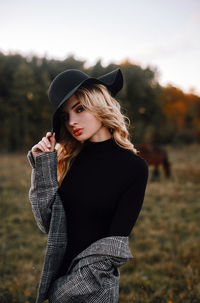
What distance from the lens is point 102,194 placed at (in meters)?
1.54

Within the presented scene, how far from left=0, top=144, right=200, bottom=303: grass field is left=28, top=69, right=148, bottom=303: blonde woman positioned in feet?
5.25

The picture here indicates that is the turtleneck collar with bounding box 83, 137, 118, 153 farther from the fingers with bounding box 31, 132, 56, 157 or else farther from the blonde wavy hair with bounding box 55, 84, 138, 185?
the fingers with bounding box 31, 132, 56, 157

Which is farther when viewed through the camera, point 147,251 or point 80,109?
point 147,251

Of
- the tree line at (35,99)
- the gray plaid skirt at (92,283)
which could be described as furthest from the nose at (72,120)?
the tree line at (35,99)

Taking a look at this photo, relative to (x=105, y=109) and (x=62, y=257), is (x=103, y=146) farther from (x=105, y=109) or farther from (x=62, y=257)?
(x=62, y=257)

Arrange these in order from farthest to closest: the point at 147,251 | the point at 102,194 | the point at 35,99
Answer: the point at 35,99 → the point at 147,251 → the point at 102,194

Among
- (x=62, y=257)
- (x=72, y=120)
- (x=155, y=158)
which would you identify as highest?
(x=72, y=120)

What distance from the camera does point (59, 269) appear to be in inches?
65.9

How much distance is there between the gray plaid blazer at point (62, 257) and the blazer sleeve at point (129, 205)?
2.0 inches

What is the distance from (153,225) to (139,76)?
1404 cm

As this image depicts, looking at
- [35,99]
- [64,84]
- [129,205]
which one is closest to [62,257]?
[129,205]

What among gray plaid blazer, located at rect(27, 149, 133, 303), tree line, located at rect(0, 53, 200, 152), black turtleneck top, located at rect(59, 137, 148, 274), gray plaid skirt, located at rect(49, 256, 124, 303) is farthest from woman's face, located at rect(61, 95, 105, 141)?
tree line, located at rect(0, 53, 200, 152)

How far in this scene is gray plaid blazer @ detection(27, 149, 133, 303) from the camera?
4.50 ft

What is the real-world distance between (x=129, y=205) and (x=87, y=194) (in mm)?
288
